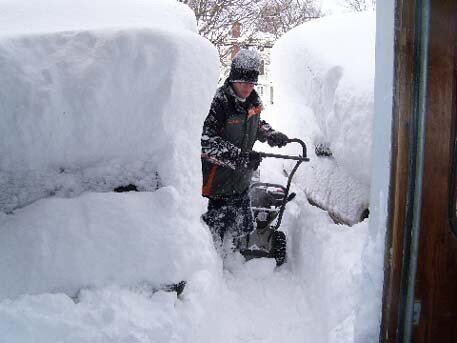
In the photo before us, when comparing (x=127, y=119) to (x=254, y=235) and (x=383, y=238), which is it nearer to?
(x=383, y=238)

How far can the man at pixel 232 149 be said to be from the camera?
11.3ft

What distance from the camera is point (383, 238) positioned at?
132 centimetres

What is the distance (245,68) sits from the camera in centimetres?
350

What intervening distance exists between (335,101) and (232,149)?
0.92m

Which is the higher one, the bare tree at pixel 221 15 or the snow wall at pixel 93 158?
the bare tree at pixel 221 15

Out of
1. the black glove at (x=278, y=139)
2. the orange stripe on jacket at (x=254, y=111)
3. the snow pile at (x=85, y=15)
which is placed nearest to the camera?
the snow pile at (x=85, y=15)

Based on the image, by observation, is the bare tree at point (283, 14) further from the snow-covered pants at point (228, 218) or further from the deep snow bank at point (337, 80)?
the snow-covered pants at point (228, 218)

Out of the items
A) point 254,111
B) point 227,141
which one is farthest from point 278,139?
point 227,141

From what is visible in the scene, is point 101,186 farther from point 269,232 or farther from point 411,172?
point 269,232

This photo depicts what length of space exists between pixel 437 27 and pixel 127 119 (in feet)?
4.09

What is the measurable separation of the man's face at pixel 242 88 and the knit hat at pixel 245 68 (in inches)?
1.2

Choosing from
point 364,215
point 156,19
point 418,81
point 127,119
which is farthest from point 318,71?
point 418,81

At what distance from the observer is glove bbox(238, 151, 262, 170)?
3.50 meters

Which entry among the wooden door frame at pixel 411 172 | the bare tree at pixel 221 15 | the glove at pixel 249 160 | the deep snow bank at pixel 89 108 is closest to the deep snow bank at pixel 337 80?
the glove at pixel 249 160
